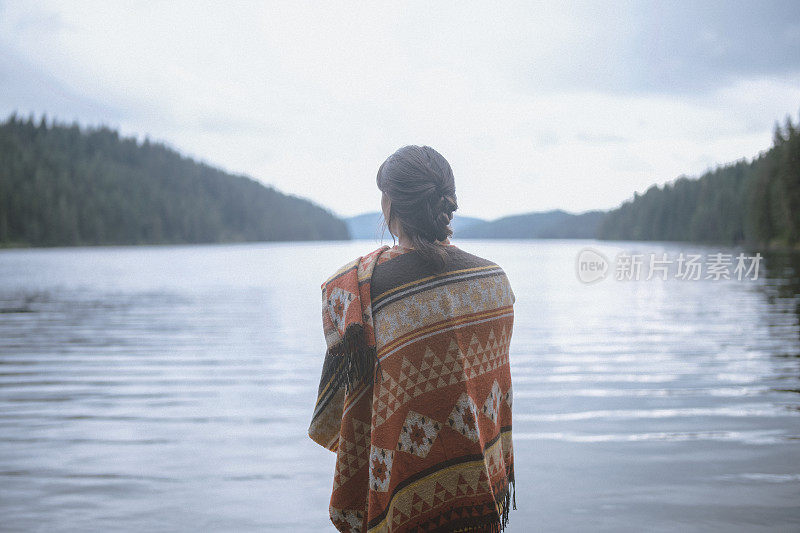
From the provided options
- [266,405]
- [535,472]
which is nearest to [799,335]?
[535,472]

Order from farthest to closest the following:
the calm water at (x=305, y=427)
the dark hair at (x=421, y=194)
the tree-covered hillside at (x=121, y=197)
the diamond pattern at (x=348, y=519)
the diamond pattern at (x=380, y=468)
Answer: the tree-covered hillside at (x=121, y=197) → the calm water at (x=305, y=427) → the diamond pattern at (x=348, y=519) → the diamond pattern at (x=380, y=468) → the dark hair at (x=421, y=194)

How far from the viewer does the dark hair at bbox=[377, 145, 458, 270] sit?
188cm

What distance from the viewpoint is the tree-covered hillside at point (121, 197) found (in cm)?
9688

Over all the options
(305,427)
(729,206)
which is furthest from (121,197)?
(305,427)

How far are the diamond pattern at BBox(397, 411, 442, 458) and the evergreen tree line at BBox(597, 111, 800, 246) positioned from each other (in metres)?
62.0

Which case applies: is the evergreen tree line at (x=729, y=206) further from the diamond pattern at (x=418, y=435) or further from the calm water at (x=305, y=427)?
the diamond pattern at (x=418, y=435)

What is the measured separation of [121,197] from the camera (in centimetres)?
11281

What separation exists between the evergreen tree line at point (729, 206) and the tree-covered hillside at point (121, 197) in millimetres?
85243

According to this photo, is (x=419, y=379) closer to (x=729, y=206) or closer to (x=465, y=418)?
(x=465, y=418)

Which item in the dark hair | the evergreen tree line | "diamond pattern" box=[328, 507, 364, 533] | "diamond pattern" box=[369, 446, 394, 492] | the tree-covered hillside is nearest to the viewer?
the dark hair

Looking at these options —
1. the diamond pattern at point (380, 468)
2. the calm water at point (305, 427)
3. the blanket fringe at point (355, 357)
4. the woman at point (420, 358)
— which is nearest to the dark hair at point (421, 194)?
the woman at point (420, 358)

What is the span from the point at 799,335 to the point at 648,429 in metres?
7.33

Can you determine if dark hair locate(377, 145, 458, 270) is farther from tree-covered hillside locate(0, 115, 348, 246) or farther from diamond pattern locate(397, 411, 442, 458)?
tree-covered hillside locate(0, 115, 348, 246)

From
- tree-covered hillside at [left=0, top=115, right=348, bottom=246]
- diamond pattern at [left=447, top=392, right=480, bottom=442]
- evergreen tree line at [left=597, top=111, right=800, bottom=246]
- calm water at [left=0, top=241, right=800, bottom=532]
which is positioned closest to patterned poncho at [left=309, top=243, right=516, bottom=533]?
diamond pattern at [left=447, top=392, right=480, bottom=442]
